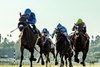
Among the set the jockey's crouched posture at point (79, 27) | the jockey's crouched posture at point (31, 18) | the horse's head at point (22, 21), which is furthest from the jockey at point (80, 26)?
the horse's head at point (22, 21)

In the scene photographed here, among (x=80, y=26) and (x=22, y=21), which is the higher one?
(x=80, y=26)

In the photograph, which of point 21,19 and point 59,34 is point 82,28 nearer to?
point 59,34

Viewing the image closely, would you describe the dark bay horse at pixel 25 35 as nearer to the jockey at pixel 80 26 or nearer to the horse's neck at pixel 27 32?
the horse's neck at pixel 27 32

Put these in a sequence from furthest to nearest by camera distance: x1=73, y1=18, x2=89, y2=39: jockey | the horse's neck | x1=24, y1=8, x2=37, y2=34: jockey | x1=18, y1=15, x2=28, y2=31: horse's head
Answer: x1=73, y1=18, x2=89, y2=39: jockey → x1=24, y1=8, x2=37, y2=34: jockey → the horse's neck → x1=18, y1=15, x2=28, y2=31: horse's head

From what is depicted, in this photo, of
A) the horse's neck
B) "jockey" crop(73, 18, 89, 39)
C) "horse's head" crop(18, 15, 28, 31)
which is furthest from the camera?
"jockey" crop(73, 18, 89, 39)

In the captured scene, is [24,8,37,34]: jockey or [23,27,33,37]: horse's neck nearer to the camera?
[23,27,33,37]: horse's neck

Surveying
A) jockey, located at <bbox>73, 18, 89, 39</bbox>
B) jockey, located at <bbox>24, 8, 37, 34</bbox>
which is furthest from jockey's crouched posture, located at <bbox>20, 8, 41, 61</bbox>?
jockey, located at <bbox>73, 18, 89, 39</bbox>

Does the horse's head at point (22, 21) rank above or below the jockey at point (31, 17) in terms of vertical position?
below

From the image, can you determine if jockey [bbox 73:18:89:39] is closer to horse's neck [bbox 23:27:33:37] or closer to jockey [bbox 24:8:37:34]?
jockey [bbox 24:8:37:34]

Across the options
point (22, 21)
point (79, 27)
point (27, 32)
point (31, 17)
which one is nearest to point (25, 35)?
point (27, 32)

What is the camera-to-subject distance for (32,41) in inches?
832

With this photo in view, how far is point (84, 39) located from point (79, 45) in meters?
0.48

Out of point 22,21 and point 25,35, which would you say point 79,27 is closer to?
point 25,35

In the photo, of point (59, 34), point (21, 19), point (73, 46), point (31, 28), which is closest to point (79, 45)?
point (73, 46)
